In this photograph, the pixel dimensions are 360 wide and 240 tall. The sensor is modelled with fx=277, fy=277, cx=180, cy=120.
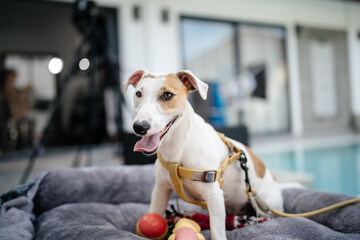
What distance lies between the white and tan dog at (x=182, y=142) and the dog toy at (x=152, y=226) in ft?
0.17

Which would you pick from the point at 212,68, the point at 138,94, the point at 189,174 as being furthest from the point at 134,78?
the point at 212,68

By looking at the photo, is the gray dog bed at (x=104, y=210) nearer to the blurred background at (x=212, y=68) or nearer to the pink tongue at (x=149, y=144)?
the pink tongue at (x=149, y=144)

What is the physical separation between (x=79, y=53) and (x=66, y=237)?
1.29 m

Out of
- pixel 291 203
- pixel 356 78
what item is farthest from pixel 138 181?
pixel 356 78

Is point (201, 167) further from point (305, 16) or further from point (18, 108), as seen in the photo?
point (305, 16)

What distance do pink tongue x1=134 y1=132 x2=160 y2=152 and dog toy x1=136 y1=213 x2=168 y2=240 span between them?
35cm

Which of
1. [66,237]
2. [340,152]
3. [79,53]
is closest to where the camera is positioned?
[66,237]

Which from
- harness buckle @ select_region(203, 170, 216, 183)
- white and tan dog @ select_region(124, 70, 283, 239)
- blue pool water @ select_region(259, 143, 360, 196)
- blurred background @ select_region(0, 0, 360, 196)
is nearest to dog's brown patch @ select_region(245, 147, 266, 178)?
white and tan dog @ select_region(124, 70, 283, 239)

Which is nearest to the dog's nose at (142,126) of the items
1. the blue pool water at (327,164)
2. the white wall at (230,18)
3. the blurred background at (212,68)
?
the blue pool water at (327,164)

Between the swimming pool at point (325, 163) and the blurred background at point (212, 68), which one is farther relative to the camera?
the blurred background at point (212, 68)

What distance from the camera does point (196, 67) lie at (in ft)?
18.3

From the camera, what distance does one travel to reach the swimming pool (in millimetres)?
2369

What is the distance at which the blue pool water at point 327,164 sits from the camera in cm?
234

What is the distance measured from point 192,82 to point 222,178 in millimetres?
370
